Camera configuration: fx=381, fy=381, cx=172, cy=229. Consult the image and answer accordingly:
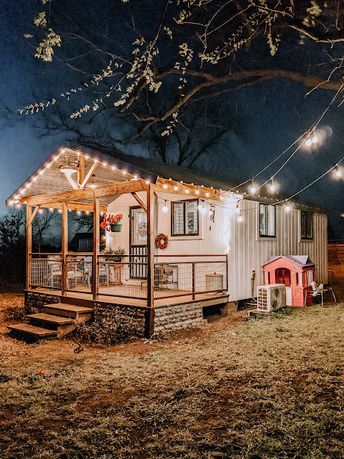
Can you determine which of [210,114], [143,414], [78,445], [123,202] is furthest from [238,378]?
[210,114]

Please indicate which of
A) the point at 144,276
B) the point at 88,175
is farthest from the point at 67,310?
the point at 144,276

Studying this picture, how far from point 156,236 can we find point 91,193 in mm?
3354

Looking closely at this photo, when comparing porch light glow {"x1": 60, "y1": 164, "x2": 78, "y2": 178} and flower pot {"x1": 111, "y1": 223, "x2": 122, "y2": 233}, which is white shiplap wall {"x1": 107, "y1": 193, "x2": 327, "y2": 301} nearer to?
flower pot {"x1": 111, "y1": 223, "x2": 122, "y2": 233}

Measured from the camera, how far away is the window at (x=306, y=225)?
16.2m

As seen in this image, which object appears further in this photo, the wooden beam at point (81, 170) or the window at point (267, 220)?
the window at point (267, 220)

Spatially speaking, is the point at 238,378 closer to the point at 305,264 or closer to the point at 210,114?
the point at 305,264

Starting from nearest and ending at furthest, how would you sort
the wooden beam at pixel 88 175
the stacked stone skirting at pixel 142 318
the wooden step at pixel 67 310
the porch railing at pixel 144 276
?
the stacked stone skirting at pixel 142 318 → the wooden step at pixel 67 310 → the wooden beam at pixel 88 175 → the porch railing at pixel 144 276

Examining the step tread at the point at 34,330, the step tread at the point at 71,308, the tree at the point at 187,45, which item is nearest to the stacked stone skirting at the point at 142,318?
the step tread at the point at 71,308

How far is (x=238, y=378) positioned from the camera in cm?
573

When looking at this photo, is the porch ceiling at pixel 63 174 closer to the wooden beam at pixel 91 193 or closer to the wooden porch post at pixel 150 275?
the wooden beam at pixel 91 193

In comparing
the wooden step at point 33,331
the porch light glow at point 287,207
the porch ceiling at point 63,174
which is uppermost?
the porch ceiling at point 63,174

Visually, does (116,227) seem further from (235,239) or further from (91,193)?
(235,239)

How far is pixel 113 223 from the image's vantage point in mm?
13891

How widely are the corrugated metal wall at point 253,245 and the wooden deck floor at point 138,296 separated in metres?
1.00
